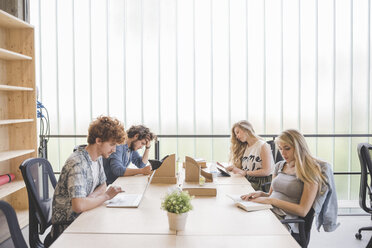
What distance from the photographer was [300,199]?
86.0 inches

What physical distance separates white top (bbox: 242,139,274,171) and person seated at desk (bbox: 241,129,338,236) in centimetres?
94

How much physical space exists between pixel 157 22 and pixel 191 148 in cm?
172

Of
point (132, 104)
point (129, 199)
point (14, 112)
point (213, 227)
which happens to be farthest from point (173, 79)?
point (213, 227)

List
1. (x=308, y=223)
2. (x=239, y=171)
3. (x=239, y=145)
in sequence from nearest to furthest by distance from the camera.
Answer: (x=308, y=223)
(x=239, y=171)
(x=239, y=145)

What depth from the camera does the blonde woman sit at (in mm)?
2084

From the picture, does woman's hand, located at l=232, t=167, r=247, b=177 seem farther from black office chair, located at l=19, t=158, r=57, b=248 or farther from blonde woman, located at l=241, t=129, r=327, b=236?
black office chair, located at l=19, t=158, r=57, b=248

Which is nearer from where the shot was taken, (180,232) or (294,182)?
(180,232)

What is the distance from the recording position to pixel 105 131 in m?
2.17

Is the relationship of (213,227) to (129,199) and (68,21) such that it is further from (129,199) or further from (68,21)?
(68,21)

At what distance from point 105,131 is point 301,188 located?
130cm

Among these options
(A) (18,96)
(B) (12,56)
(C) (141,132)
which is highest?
(B) (12,56)

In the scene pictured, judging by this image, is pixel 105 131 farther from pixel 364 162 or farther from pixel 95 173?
pixel 364 162

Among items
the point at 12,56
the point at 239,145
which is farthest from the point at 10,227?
the point at 12,56

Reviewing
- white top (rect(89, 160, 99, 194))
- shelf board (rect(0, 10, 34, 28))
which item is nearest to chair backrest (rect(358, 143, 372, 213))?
white top (rect(89, 160, 99, 194))
